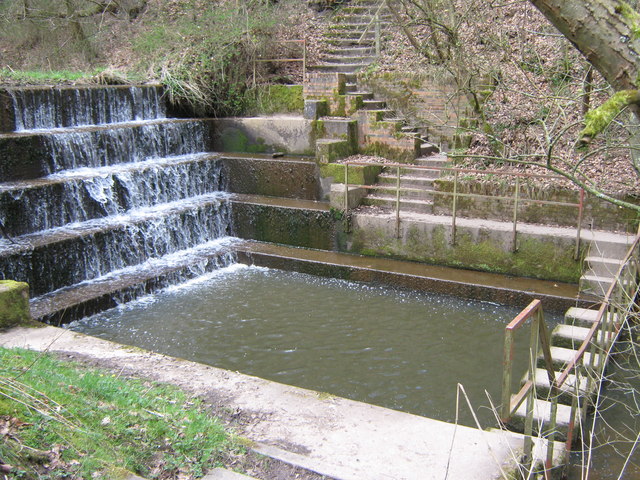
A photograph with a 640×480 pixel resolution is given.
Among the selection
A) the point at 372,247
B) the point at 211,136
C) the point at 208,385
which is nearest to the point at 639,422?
the point at 208,385

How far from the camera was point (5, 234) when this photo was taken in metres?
9.08

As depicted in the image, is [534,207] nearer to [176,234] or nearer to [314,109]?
[314,109]

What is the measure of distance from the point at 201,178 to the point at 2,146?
→ 3.73 metres

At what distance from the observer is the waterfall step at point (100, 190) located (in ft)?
31.1

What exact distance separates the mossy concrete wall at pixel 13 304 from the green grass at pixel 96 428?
1.54 m

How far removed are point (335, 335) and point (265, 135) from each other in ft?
22.4

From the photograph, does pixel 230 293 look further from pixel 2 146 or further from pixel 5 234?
pixel 2 146

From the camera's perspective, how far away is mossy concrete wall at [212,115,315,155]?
1298 cm

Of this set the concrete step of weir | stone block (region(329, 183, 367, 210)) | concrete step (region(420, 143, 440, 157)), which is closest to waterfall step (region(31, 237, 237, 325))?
the concrete step of weir

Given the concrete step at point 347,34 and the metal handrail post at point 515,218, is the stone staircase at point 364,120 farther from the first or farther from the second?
the metal handrail post at point 515,218

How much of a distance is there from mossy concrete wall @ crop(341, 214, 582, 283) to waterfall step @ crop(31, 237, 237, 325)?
2.41m

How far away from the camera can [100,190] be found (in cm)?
1049

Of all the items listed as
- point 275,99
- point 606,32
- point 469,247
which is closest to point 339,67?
point 275,99

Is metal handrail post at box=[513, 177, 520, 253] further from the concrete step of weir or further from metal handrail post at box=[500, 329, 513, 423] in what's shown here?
metal handrail post at box=[500, 329, 513, 423]
